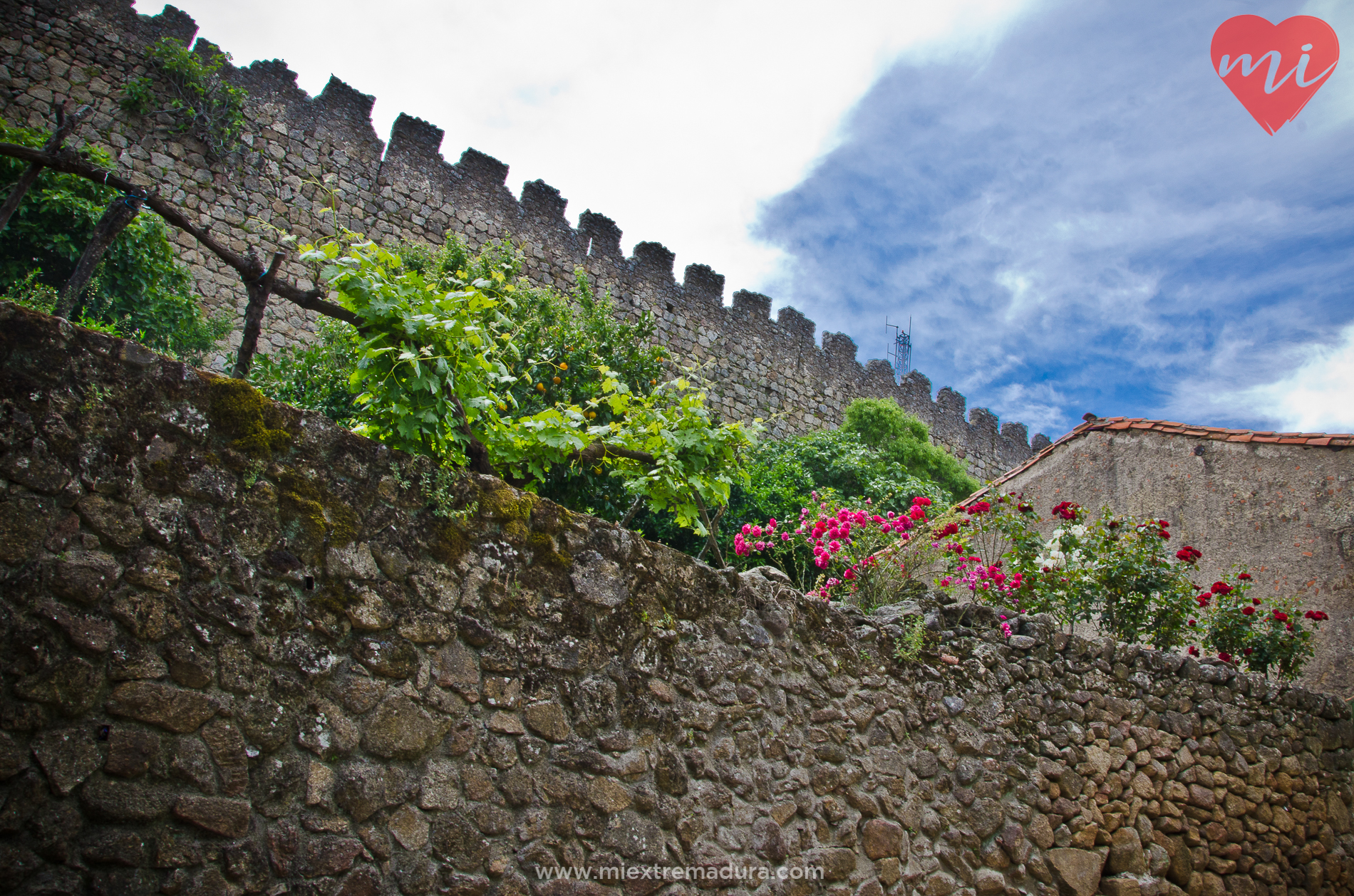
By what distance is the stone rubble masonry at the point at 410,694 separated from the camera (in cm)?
181

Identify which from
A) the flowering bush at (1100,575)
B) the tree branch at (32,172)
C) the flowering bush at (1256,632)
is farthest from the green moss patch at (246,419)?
the flowering bush at (1256,632)

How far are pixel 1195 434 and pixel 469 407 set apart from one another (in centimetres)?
690

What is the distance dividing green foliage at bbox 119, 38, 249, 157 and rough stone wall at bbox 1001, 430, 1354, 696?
10.3 metres

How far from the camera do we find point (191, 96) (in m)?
8.77

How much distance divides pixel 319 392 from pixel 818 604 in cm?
570

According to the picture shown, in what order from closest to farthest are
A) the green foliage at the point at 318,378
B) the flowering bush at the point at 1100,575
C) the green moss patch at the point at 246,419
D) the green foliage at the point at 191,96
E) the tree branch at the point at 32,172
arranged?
the tree branch at the point at 32,172
the green moss patch at the point at 246,419
the flowering bush at the point at 1100,575
the green foliage at the point at 318,378
the green foliage at the point at 191,96

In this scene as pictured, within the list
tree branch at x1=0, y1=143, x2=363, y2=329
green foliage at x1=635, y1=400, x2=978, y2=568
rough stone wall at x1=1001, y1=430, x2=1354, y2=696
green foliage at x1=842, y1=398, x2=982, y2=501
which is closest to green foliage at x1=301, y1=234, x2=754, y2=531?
tree branch at x1=0, y1=143, x2=363, y2=329

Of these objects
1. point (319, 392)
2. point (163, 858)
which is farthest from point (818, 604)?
point (319, 392)

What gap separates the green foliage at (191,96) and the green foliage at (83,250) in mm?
1691

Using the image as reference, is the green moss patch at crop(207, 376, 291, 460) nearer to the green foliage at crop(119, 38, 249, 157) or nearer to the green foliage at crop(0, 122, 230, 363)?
the green foliage at crop(0, 122, 230, 363)

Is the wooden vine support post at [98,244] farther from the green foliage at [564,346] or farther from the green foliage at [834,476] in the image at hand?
the green foliage at [834,476]

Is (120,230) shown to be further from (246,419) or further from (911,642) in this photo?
(911,642)

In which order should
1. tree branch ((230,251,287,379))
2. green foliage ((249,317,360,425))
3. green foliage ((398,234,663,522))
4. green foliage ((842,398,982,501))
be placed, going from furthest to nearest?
green foliage ((842,398,982,501)) → green foliage ((398,234,663,522)) → green foliage ((249,317,360,425)) → tree branch ((230,251,287,379))

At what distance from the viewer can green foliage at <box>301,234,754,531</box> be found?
2.59 metres
